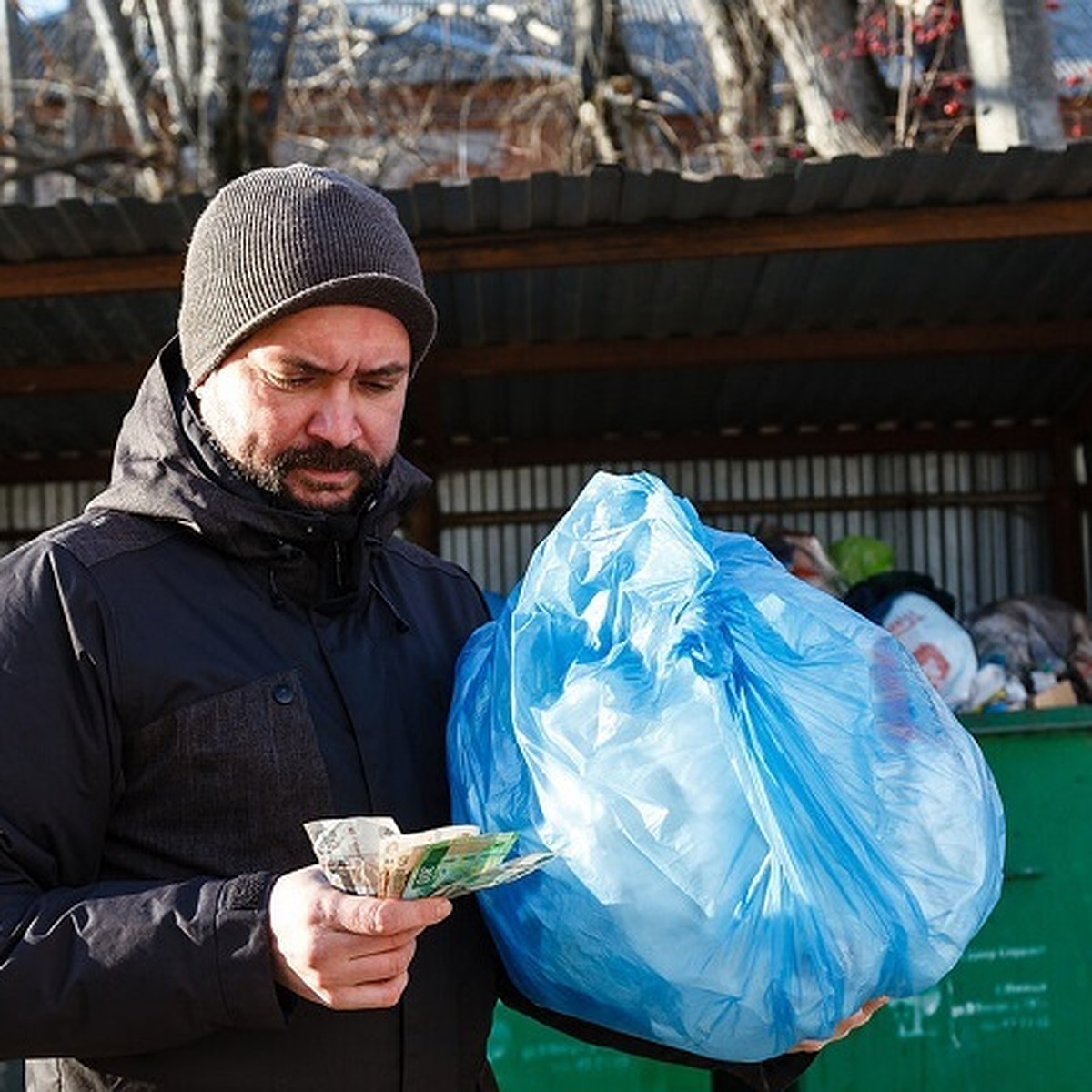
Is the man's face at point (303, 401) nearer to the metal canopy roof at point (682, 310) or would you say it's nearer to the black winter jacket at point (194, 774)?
the black winter jacket at point (194, 774)

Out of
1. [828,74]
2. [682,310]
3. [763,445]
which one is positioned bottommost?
[763,445]

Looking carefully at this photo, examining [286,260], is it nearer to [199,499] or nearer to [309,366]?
[309,366]

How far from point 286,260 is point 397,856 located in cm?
67

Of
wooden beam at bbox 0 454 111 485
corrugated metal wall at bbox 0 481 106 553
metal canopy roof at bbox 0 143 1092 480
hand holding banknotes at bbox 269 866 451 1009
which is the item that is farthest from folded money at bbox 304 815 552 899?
corrugated metal wall at bbox 0 481 106 553

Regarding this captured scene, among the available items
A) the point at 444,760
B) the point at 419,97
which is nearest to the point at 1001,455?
→ the point at 444,760

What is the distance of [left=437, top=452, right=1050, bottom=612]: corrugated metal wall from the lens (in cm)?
691

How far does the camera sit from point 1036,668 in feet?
16.5

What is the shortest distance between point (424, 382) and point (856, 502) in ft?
7.38

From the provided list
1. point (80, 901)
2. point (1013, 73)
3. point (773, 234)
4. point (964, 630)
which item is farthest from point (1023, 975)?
point (1013, 73)

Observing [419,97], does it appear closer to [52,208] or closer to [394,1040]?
[52,208]

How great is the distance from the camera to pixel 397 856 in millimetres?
1293

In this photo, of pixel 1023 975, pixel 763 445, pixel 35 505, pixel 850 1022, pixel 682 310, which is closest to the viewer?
pixel 850 1022

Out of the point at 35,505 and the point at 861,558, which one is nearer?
the point at 861,558

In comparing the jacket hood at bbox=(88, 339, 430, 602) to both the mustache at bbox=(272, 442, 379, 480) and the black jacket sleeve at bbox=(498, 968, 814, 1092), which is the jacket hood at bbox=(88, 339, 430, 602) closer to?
the mustache at bbox=(272, 442, 379, 480)
